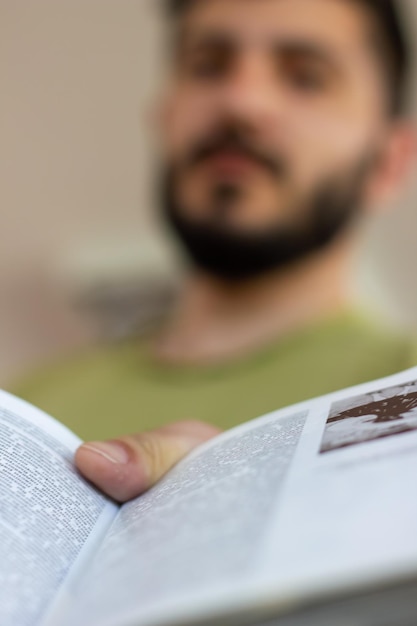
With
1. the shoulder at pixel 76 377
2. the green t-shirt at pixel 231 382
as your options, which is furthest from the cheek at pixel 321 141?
the shoulder at pixel 76 377

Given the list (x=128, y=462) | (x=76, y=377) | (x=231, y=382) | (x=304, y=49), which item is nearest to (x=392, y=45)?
(x=304, y=49)

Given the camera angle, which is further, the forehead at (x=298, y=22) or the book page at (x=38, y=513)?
the forehead at (x=298, y=22)

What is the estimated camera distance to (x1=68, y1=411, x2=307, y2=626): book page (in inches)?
10.7

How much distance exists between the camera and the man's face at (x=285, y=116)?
3.43ft

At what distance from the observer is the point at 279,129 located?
1.05 m

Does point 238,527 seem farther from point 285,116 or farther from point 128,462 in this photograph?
point 285,116

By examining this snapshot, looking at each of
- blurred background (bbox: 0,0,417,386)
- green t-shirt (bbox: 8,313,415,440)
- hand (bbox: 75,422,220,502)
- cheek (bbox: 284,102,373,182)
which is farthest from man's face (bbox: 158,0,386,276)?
hand (bbox: 75,422,220,502)

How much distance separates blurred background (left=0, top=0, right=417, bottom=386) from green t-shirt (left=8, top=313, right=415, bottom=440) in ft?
2.03

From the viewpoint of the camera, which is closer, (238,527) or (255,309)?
(238,527)

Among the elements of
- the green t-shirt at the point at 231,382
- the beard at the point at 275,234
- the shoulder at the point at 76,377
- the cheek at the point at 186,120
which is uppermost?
the cheek at the point at 186,120

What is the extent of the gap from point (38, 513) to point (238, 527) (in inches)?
5.4

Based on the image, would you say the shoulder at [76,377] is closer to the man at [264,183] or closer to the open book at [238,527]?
the man at [264,183]

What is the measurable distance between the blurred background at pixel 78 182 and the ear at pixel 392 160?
349mm

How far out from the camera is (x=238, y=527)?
1.01ft
